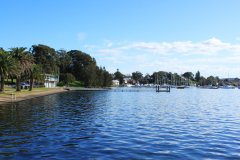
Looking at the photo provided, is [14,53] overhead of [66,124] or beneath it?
overhead

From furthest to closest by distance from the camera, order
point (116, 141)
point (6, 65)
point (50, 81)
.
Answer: point (50, 81)
point (6, 65)
point (116, 141)

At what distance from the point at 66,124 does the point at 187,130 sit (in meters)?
13.0

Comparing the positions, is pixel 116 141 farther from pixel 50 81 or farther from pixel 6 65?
pixel 50 81

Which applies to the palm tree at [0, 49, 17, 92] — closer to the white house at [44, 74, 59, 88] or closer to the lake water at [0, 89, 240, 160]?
the lake water at [0, 89, 240, 160]

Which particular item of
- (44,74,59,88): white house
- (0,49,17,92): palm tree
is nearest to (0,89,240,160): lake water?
(0,49,17,92): palm tree

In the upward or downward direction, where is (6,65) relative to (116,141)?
upward

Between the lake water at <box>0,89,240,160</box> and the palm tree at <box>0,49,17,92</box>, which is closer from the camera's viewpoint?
the lake water at <box>0,89,240,160</box>

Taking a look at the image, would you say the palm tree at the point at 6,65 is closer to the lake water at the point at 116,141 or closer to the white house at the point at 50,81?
the lake water at the point at 116,141

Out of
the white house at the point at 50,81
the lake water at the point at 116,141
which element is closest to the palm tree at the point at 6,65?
the lake water at the point at 116,141

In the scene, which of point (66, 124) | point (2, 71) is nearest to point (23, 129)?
point (66, 124)

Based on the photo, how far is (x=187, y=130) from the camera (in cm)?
3136

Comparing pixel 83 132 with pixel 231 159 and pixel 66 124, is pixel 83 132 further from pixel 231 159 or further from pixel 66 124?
pixel 231 159

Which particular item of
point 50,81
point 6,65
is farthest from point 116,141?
point 50,81

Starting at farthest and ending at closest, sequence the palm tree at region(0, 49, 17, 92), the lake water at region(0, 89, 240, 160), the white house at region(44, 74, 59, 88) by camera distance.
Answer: the white house at region(44, 74, 59, 88)
the palm tree at region(0, 49, 17, 92)
the lake water at region(0, 89, 240, 160)
